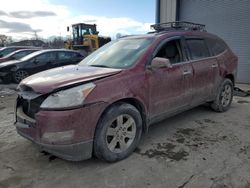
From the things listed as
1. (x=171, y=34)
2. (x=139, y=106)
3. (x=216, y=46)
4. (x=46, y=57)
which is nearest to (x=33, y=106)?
(x=139, y=106)

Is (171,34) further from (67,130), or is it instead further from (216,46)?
(67,130)

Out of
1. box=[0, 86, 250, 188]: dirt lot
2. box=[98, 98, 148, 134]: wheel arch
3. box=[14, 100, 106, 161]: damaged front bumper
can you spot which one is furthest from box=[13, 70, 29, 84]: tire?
box=[98, 98, 148, 134]: wheel arch

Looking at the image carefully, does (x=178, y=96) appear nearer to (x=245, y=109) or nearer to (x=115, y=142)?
(x=115, y=142)

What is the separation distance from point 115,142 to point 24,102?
1.37 metres

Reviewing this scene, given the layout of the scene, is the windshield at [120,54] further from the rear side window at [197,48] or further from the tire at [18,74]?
the tire at [18,74]

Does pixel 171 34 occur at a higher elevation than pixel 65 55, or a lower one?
higher

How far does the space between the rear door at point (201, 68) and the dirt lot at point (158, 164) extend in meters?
0.67

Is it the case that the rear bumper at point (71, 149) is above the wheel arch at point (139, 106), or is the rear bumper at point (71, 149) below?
Answer: below

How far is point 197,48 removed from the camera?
4809 millimetres

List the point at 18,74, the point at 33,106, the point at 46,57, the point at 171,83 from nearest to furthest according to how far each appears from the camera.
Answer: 1. the point at 33,106
2. the point at 171,83
3. the point at 18,74
4. the point at 46,57

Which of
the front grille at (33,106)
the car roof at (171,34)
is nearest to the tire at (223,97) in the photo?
the car roof at (171,34)

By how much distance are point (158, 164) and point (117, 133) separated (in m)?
0.67

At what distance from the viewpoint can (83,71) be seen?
11.6 feet

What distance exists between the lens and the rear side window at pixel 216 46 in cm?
521
